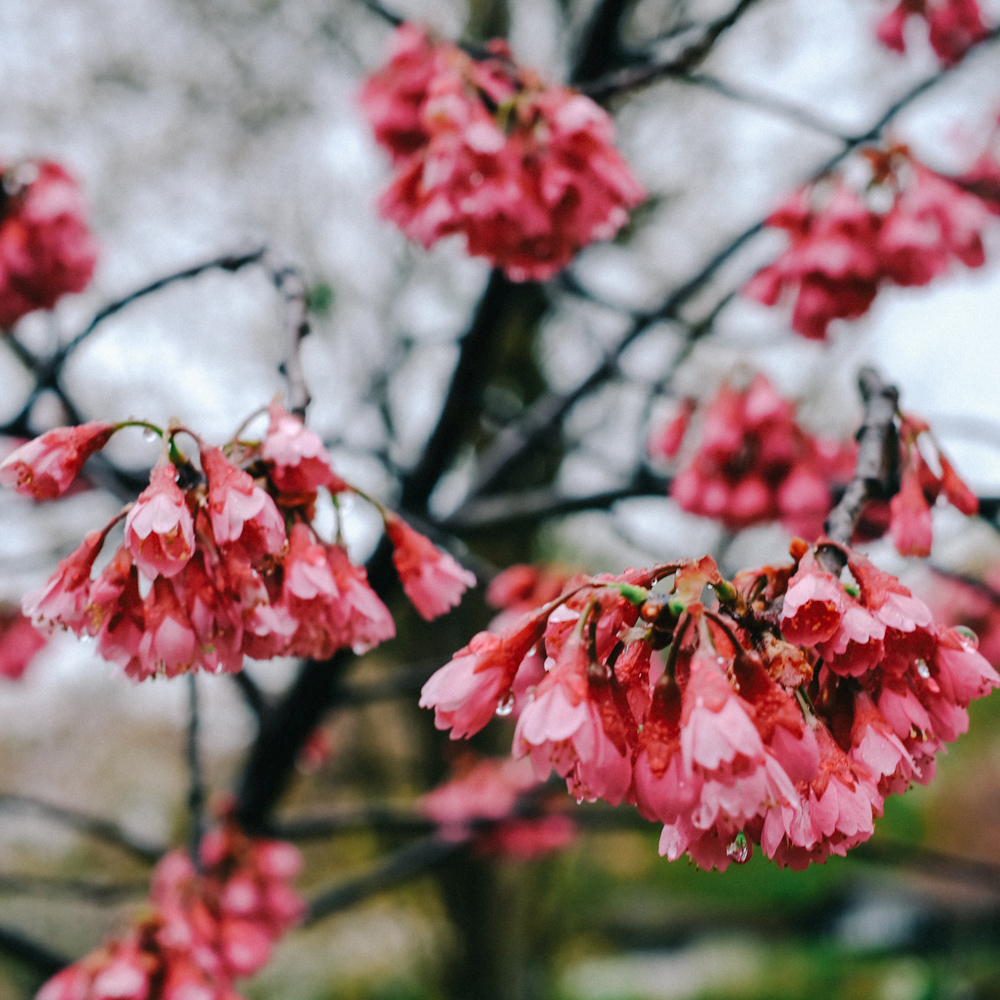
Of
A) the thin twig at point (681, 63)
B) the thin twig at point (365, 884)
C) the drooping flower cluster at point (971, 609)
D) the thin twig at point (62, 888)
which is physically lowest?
the thin twig at point (365, 884)

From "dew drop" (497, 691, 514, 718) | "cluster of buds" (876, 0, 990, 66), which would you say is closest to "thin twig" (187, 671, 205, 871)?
"dew drop" (497, 691, 514, 718)

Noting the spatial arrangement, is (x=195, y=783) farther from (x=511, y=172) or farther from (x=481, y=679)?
(x=511, y=172)

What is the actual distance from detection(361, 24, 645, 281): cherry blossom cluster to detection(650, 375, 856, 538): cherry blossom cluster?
73 centimetres

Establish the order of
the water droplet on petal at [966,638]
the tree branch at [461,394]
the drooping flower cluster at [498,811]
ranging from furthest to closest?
the drooping flower cluster at [498,811]
the tree branch at [461,394]
the water droplet on petal at [966,638]

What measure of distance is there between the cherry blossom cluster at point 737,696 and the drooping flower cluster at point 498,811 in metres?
3.32

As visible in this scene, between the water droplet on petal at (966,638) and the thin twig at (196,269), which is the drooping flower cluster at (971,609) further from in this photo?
the thin twig at (196,269)

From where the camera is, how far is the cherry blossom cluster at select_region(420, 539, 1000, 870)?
2.34ft

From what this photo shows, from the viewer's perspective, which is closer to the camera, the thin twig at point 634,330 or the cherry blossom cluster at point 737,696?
the cherry blossom cluster at point 737,696

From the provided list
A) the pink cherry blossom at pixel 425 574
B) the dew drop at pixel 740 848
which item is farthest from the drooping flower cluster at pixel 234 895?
the dew drop at pixel 740 848

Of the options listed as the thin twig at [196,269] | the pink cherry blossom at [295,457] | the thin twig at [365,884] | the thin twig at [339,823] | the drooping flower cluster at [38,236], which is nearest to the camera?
the pink cherry blossom at [295,457]

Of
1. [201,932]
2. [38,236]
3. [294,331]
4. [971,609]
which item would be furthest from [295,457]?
[971,609]

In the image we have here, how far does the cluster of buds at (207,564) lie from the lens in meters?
0.90

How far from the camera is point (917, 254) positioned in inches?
84.0

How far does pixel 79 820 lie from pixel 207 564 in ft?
8.28
